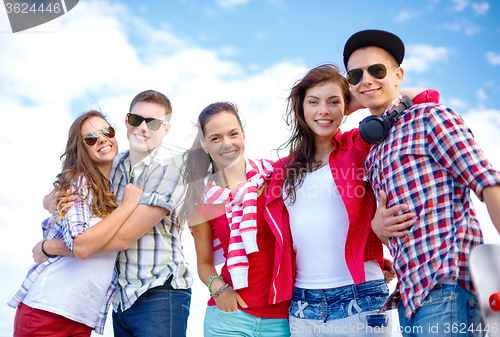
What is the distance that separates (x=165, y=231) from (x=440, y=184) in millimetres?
2250

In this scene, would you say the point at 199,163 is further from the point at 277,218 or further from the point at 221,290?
the point at 221,290

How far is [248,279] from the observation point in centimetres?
310

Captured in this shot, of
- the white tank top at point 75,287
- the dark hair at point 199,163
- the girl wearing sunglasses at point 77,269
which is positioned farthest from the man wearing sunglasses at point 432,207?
the white tank top at point 75,287

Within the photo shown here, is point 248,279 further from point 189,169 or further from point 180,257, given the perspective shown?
point 189,169

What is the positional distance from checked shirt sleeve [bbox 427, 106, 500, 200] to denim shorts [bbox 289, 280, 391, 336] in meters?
1.02

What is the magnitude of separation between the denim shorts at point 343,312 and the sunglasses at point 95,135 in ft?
7.56

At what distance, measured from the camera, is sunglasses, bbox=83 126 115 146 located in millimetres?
3553

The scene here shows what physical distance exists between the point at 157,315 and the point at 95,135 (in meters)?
1.73

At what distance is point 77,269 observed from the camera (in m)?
3.21

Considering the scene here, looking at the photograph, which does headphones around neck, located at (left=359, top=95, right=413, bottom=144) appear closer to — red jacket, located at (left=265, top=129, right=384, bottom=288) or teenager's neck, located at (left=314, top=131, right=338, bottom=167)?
red jacket, located at (left=265, top=129, right=384, bottom=288)

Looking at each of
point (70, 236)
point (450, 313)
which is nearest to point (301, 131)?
point (450, 313)

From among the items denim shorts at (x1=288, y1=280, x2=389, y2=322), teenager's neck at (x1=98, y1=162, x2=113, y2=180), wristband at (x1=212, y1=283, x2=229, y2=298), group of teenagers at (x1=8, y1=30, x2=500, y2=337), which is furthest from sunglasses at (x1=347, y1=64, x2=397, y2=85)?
teenager's neck at (x1=98, y1=162, x2=113, y2=180)

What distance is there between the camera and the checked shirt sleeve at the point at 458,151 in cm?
201

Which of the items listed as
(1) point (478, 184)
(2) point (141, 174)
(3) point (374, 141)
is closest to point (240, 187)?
(2) point (141, 174)
